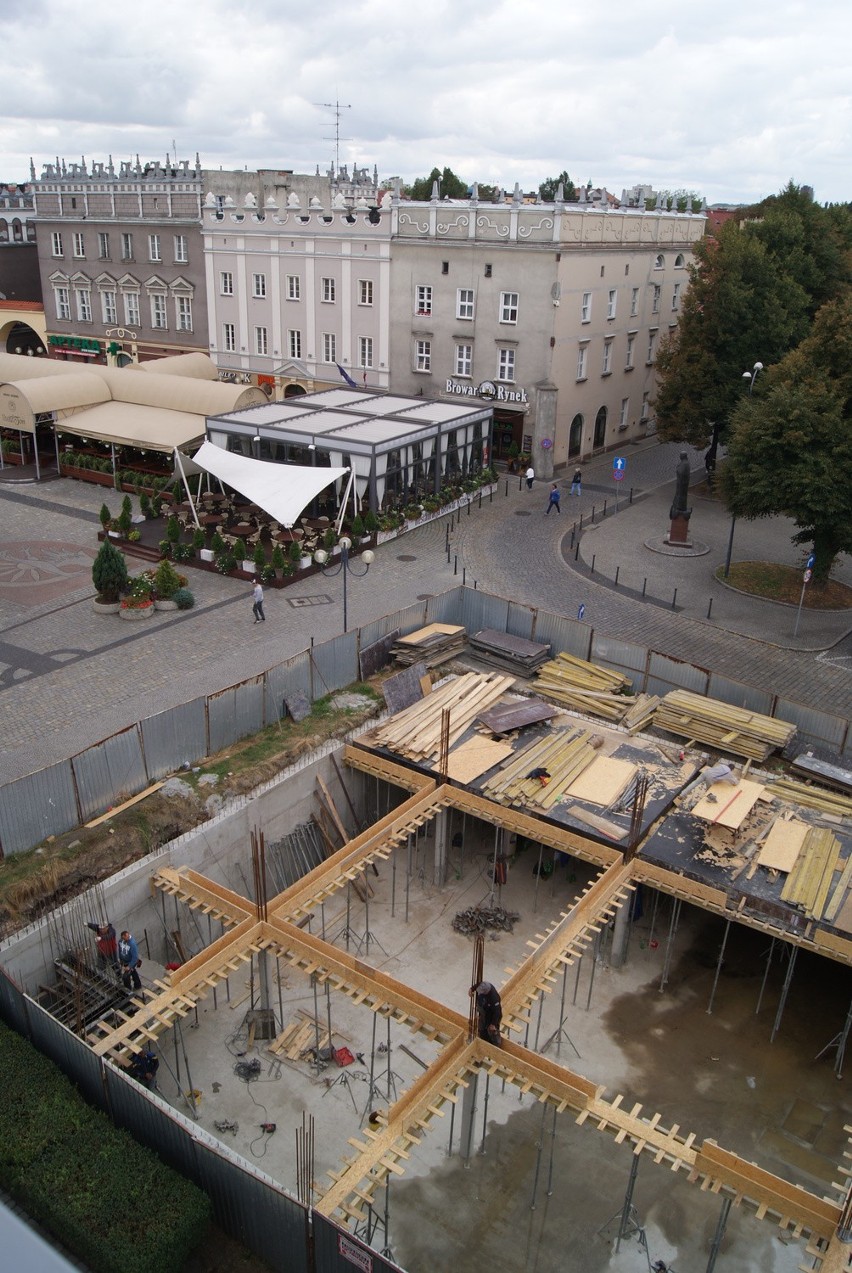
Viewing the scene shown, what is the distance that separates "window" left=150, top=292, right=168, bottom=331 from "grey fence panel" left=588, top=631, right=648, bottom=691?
3758 cm

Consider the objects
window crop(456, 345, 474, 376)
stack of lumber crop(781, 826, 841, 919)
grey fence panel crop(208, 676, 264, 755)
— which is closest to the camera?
stack of lumber crop(781, 826, 841, 919)

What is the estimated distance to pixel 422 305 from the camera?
43.1m

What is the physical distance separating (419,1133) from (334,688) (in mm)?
11616

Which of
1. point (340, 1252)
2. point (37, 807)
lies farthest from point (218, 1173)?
point (37, 807)

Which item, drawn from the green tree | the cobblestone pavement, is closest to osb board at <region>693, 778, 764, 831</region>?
the cobblestone pavement

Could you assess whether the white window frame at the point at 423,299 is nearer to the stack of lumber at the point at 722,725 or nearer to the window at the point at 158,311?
the window at the point at 158,311

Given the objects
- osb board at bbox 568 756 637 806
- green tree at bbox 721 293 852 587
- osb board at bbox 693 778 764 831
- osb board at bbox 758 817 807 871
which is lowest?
osb board at bbox 758 817 807 871

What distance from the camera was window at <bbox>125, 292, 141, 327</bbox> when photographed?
53.3m

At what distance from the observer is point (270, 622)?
2623 centimetres

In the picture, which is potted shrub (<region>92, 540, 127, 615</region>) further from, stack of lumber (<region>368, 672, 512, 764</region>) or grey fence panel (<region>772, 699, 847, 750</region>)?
grey fence panel (<region>772, 699, 847, 750</region>)

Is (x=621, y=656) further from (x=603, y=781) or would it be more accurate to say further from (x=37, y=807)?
(x=37, y=807)

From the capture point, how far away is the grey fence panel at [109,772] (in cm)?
1702

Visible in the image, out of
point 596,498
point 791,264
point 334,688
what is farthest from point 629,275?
point 334,688

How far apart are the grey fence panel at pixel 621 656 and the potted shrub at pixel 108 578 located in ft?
41.0
